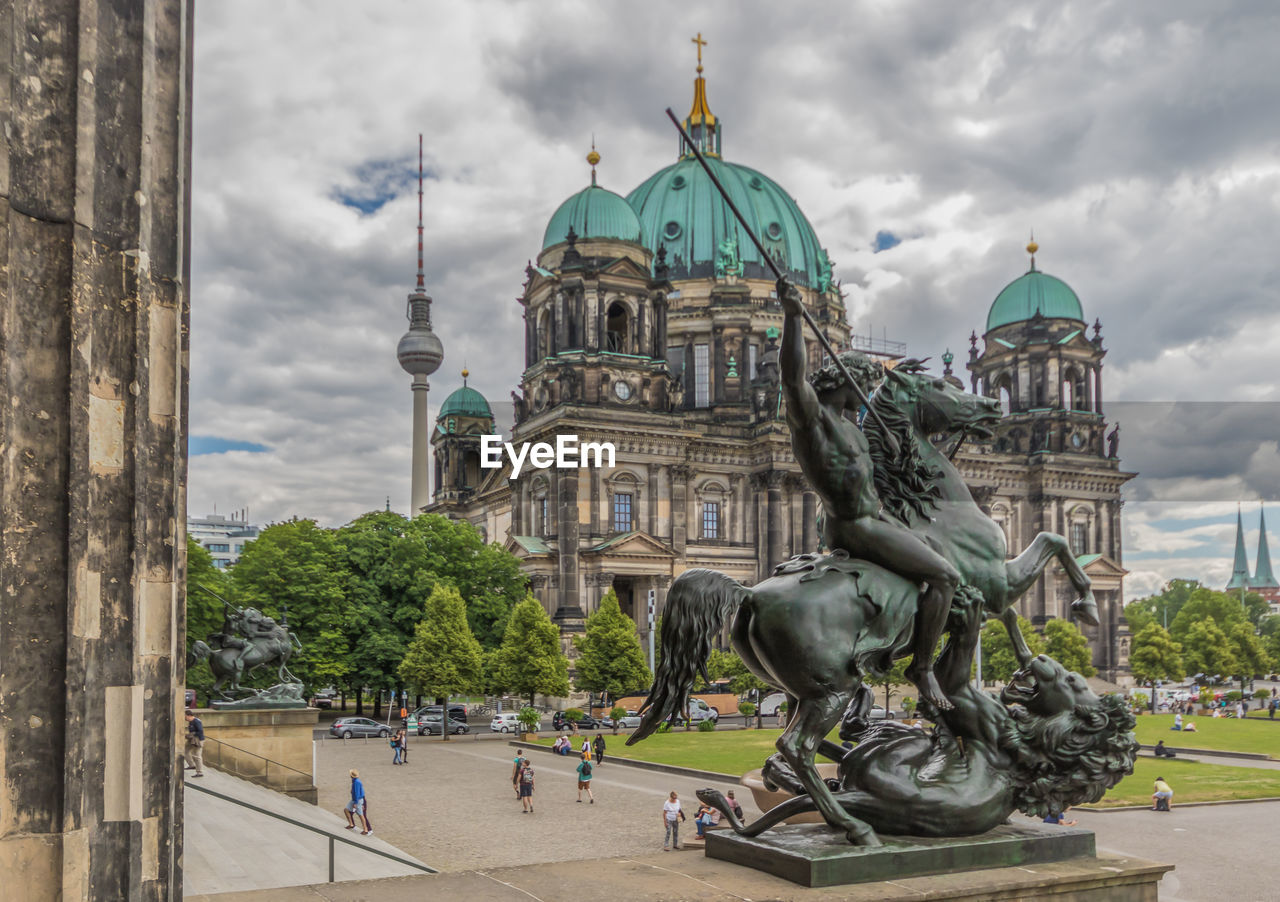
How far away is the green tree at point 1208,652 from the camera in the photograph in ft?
262

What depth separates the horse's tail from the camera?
23.4 feet

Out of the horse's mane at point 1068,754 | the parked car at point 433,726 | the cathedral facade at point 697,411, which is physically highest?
the cathedral facade at point 697,411

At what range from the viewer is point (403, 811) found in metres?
27.4

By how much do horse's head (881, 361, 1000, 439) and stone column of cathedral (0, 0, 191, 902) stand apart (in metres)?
4.74

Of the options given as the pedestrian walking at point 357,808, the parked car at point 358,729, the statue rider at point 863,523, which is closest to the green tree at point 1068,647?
the parked car at point 358,729

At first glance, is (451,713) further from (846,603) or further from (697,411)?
(846,603)

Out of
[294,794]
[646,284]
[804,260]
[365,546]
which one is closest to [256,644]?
[294,794]

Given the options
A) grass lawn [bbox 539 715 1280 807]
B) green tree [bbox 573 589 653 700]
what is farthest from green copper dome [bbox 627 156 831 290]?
grass lawn [bbox 539 715 1280 807]

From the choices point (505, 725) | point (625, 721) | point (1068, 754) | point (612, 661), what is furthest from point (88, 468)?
point (625, 721)

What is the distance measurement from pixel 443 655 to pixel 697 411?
123 feet

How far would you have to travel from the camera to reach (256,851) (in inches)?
723

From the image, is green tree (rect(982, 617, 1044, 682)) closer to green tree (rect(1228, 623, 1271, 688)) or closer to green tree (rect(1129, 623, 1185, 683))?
green tree (rect(1129, 623, 1185, 683))

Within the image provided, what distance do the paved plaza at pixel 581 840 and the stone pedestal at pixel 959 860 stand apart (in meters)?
0.13

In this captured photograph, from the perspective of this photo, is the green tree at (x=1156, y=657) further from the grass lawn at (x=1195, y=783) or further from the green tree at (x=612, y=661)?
the grass lawn at (x=1195, y=783)
